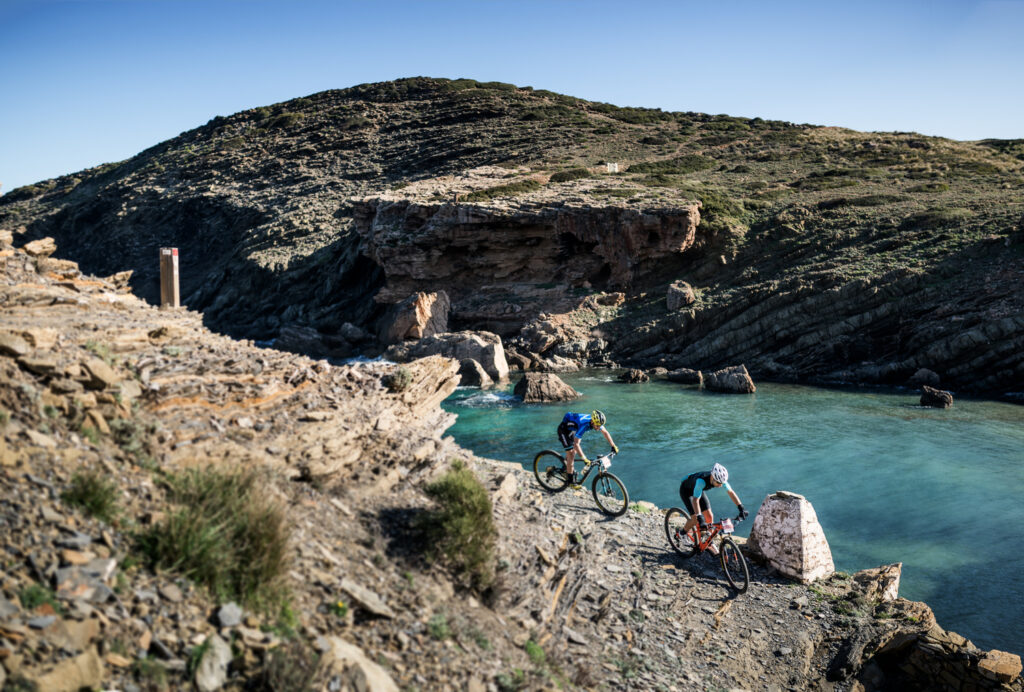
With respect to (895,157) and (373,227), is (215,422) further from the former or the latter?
(895,157)

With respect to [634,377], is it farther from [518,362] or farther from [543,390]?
[518,362]

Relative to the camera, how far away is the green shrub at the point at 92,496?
5.63 m

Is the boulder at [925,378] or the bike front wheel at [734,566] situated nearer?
the bike front wheel at [734,566]

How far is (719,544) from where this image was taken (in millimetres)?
11328

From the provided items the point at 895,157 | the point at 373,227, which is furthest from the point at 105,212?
the point at 895,157

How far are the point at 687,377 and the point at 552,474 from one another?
84.2 feet

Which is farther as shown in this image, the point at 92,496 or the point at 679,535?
the point at 679,535

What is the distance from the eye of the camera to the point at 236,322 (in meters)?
60.0

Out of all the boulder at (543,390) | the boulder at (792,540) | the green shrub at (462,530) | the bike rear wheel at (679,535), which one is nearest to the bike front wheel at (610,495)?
the bike rear wheel at (679,535)

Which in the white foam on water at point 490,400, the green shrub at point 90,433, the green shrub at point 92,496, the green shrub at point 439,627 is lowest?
the white foam on water at point 490,400

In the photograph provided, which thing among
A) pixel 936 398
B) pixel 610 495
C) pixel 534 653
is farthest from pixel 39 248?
pixel 936 398

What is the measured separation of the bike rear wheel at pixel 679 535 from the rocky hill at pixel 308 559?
25 centimetres

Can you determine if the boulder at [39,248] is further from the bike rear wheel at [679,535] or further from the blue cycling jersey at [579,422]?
the bike rear wheel at [679,535]

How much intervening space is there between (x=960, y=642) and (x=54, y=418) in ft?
40.6
